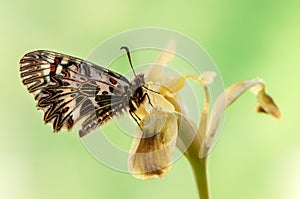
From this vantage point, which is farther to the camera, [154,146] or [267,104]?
[267,104]

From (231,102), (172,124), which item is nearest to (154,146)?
(172,124)

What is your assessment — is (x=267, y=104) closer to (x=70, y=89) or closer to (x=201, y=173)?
(x=201, y=173)

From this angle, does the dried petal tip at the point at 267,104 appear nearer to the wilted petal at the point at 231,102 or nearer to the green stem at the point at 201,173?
the wilted petal at the point at 231,102

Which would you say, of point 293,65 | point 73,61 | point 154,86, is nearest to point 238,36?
point 293,65

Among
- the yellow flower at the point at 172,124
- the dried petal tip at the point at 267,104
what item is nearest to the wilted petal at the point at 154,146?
the yellow flower at the point at 172,124

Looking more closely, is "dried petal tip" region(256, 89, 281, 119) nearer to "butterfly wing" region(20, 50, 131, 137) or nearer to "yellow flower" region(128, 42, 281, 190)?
"yellow flower" region(128, 42, 281, 190)

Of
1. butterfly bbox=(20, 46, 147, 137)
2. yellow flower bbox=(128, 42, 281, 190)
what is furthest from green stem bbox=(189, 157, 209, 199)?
butterfly bbox=(20, 46, 147, 137)
